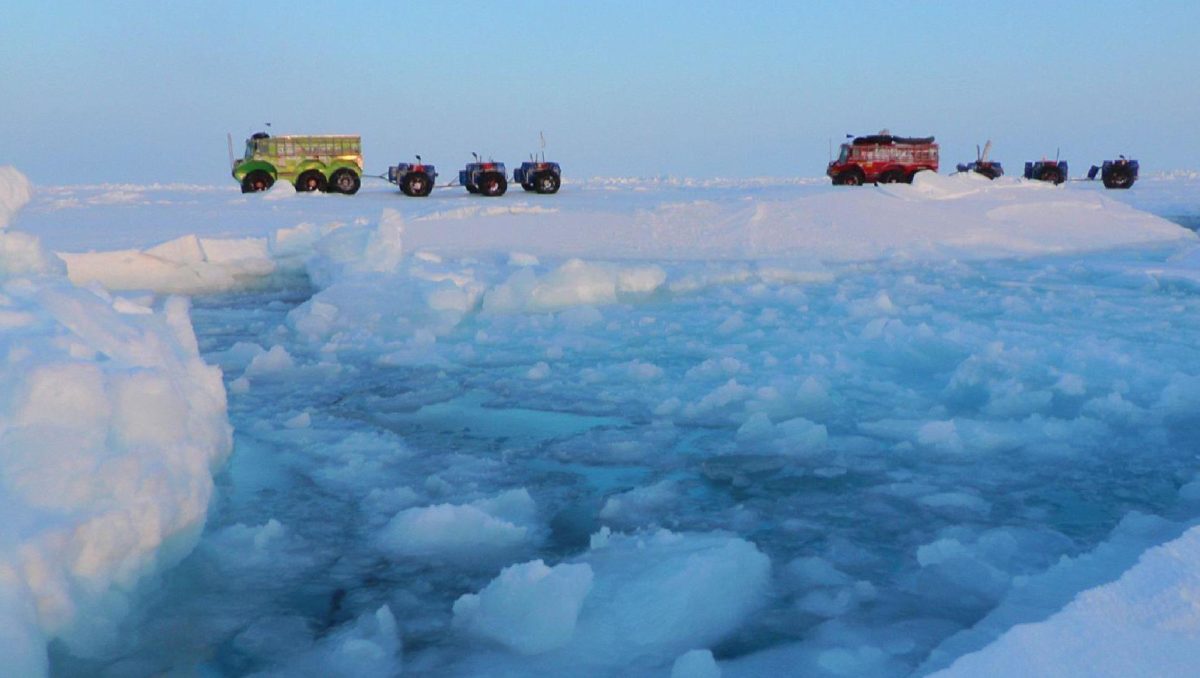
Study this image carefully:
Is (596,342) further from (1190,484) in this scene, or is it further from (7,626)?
(7,626)

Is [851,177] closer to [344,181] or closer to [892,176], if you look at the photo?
[892,176]

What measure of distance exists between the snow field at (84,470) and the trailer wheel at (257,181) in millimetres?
20831

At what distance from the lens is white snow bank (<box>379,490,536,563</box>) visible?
302cm

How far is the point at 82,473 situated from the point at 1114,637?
8.50 ft

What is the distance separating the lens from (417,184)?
23.2 metres

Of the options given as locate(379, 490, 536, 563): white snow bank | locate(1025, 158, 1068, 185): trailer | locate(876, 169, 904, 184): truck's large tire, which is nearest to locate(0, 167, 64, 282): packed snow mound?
locate(379, 490, 536, 563): white snow bank

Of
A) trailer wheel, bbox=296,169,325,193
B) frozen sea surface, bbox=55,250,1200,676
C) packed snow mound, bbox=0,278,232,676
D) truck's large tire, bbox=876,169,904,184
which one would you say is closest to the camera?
packed snow mound, bbox=0,278,232,676

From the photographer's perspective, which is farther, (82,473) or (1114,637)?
(82,473)

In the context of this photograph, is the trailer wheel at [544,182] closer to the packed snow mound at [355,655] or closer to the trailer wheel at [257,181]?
the trailer wheel at [257,181]

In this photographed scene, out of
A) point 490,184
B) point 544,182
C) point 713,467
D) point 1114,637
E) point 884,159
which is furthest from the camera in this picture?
point 884,159

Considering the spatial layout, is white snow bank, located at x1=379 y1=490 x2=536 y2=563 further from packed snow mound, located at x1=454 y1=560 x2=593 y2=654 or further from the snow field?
the snow field

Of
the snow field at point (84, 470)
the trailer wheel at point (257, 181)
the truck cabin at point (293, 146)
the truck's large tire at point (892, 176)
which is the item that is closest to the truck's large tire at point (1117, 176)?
the truck's large tire at point (892, 176)

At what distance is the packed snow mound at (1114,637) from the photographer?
74.2 inches

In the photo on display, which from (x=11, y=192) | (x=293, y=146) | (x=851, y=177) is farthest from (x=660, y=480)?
(x=851, y=177)
